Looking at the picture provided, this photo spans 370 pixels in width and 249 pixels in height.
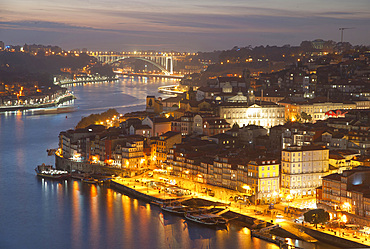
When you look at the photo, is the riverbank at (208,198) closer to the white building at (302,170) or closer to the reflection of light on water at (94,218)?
the reflection of light on water at (94,218)

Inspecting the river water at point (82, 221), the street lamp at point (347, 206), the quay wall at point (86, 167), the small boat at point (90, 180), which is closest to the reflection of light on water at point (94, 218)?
the river water at point (82, 221)

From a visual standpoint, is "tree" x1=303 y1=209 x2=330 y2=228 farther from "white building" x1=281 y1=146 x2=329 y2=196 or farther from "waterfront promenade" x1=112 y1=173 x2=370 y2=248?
"white building" x1=281 y1=146 x2=329 y2=196

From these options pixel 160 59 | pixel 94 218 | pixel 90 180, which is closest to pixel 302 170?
pixel 94 218

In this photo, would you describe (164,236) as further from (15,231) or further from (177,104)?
(177,104)

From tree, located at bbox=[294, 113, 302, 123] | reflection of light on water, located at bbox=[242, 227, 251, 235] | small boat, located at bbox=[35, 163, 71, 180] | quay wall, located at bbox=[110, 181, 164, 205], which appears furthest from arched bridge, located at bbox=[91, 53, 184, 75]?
reflection of light on water, located at bbox=[242, 227, 251, 235]

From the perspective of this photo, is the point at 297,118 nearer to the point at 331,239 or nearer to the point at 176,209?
the point at 176,209

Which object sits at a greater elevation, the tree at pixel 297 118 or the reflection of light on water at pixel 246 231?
the tree at pixel 297 118

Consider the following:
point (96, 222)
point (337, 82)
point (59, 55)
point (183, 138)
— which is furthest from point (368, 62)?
point (59, 55)
